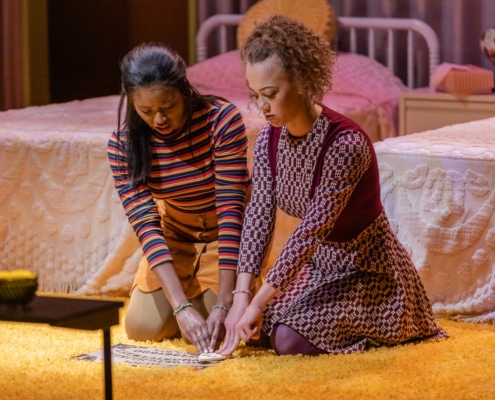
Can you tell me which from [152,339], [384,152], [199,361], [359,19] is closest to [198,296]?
[152,339]

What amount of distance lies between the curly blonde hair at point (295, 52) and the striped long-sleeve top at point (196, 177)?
0.26 meters

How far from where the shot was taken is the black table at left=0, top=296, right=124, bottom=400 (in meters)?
1.66

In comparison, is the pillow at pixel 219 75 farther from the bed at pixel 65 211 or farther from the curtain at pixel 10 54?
the bed at pixel 65 211

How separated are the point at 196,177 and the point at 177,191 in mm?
61

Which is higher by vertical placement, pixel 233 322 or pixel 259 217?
pixel 259 217

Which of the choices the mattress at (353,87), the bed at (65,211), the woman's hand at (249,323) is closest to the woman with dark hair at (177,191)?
the woman's hand at (249,323)

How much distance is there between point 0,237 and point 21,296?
1.57m

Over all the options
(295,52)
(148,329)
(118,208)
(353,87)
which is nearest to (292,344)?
(148,329)

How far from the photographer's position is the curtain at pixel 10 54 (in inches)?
184

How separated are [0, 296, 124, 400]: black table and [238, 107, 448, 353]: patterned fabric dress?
1.76 feet

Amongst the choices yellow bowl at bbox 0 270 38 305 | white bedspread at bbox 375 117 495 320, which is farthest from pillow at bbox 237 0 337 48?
yellow bowl at bbox 0 270 38 305

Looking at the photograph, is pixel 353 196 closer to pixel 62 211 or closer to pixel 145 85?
pixel 145 85

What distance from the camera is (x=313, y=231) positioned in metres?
2.17

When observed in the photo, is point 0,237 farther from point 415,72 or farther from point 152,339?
point 415,72
